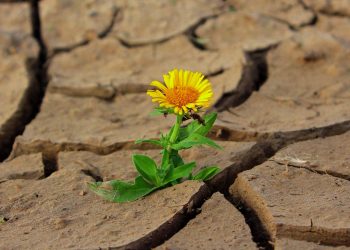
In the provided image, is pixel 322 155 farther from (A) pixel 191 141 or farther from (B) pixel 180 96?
(B) pixel 180 96

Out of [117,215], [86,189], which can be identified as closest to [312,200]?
[117,215]

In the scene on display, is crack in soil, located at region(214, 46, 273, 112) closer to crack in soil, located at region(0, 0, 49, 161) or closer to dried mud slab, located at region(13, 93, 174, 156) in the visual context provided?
dried mud slab, located at region(13, 93, 174, 156)

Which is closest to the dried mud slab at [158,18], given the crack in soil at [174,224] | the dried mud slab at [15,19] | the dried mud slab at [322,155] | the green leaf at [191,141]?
the dried mud slab at [15,19]

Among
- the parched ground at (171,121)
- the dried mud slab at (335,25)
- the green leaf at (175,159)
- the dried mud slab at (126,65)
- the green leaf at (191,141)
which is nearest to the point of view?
the parched ground at (171,121)

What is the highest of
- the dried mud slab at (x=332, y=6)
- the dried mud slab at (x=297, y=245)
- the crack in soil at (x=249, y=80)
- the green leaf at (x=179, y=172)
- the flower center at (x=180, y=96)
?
the dried mud slab at (x=332, y=6)

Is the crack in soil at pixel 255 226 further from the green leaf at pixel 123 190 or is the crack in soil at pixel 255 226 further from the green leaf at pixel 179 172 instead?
the green leaf at pixel 123 190

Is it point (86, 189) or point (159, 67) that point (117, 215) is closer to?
point (86, 189)
